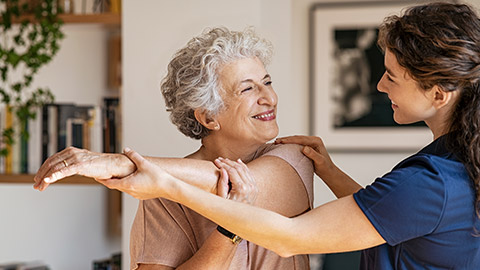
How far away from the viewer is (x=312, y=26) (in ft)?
14.8

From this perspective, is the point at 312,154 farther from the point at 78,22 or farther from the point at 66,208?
the point at 66,208

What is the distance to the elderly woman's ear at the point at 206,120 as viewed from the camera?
1.88m

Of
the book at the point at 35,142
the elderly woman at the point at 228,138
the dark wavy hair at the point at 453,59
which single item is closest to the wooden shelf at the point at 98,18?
the book at the point at 35,142

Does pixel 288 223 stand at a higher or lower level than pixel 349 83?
lower

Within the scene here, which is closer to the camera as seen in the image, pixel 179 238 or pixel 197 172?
pixel 197 172

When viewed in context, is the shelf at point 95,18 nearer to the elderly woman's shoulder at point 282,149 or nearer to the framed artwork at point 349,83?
the elderly woman's shoulder at point 282,149

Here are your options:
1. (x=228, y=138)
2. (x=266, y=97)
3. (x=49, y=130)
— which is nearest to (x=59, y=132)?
(x=49, y=130)

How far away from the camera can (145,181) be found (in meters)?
1.49

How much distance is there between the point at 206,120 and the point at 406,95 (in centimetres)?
60

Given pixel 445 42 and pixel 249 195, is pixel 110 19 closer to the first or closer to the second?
pixel 249 195

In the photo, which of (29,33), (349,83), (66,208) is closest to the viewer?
(29,33)

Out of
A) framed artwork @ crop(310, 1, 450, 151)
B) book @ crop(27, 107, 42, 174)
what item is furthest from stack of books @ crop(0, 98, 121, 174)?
framed artwork @ crop(310, 1, 450, 151)

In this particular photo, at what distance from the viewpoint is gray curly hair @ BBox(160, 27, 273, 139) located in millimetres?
1811

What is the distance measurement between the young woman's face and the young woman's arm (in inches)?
9.6
